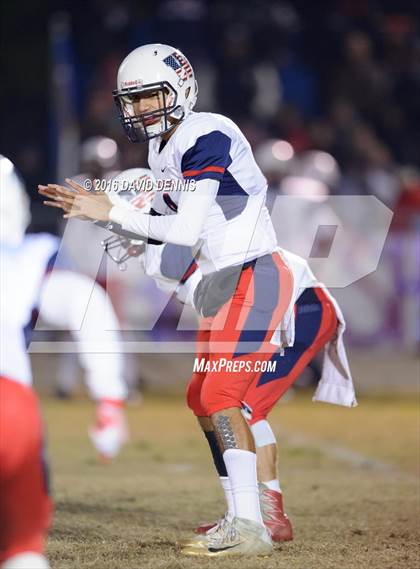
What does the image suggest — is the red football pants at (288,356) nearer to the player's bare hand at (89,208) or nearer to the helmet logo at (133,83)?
the player's bare hand at (89,208)

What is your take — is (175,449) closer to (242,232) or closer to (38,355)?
(242,232)

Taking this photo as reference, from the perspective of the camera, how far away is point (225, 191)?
4812 millimetres

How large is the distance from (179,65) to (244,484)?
1.77 metres

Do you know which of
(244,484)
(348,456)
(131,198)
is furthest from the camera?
(348,456)

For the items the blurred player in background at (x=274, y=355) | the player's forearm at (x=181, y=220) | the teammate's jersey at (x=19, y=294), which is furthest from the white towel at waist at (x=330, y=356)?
the teammate's jersey at (x=19, y=294)

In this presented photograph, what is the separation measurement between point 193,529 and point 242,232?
1.36m

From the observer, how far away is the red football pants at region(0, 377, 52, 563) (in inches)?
115

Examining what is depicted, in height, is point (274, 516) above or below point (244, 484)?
below

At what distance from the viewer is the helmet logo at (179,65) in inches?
194

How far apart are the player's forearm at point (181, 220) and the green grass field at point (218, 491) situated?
1.25m

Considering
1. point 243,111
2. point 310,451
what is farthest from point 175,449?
point 243,111

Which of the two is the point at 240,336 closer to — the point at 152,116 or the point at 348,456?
the point at 152,116

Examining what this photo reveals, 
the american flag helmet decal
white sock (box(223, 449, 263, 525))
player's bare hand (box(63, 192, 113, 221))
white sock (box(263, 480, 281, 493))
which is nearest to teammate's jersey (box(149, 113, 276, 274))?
the american flag helmet decal

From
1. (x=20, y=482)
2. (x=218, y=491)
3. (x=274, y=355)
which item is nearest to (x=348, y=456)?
(x=218, y=491)
